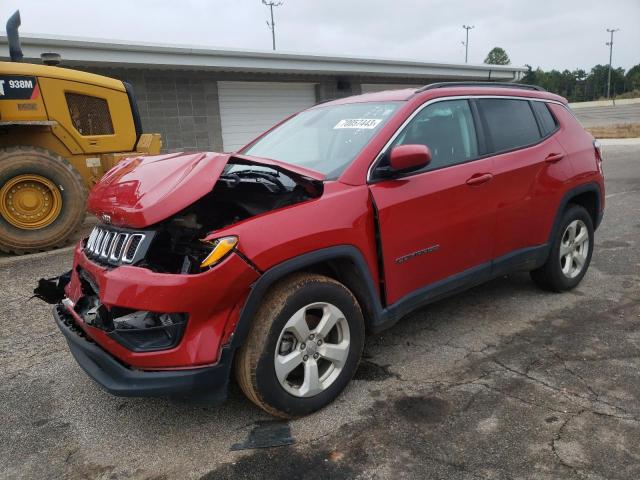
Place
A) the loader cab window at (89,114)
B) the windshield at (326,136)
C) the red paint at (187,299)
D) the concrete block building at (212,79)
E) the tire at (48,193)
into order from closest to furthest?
the red paint at (187,299)
the windshield at (326,136)
the tire at (48,193)
the loader cab window at (89,114)
the concrete block building at (212,79)

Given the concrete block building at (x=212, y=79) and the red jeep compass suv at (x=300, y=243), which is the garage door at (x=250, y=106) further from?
the red jeep compass suv at (x=300, y=243)

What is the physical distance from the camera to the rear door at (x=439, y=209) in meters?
3.08

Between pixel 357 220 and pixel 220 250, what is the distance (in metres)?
0.83

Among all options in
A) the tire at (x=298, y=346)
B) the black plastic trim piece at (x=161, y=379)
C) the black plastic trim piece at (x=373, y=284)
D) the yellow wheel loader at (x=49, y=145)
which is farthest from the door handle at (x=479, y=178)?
the yellow wheel loader at (x=49, y=145)

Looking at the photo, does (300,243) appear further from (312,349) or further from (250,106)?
(250,106)

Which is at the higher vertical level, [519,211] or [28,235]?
[519,211]

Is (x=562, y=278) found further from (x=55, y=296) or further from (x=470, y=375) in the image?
(x=55, y=296)

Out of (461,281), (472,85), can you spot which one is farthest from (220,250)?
(472,85)

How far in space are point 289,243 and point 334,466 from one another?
1087mm

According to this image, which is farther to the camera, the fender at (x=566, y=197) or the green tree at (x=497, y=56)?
the green tree at (x=497, y=56)

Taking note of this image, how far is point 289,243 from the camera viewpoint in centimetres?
262

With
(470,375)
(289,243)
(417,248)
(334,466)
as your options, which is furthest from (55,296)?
(470,375)

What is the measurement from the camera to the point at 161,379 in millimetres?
2412

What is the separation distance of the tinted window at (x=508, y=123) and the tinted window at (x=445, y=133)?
0.20m
